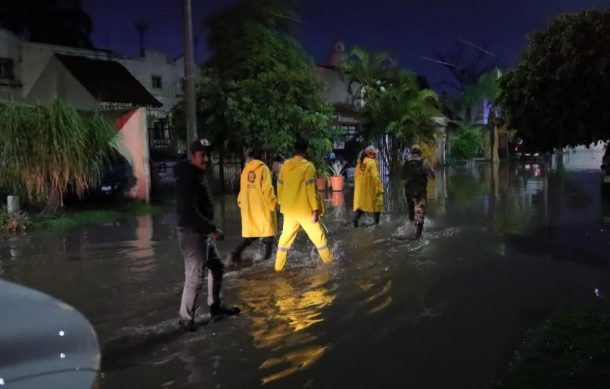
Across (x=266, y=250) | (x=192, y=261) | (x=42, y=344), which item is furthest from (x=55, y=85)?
(x=42, y=344)

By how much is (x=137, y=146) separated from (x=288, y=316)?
36.9 ft

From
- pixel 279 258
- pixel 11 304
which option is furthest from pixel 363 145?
pixel 11 304

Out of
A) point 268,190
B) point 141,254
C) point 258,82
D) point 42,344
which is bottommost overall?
point 141,254

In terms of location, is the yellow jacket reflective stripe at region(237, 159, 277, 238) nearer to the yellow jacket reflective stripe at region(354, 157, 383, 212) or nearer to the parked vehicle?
the yellow jacket reflective stripe at region(354, 157, 383, 212)

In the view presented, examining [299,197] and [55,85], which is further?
[55,85]

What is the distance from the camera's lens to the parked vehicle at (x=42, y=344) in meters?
2.47

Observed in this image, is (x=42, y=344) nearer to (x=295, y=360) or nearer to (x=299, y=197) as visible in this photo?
(x=295, y=360)

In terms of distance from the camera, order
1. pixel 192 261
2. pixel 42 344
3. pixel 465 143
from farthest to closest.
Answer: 1. pixel 465 143
2. pixel 192 261
3. pixel 42 344

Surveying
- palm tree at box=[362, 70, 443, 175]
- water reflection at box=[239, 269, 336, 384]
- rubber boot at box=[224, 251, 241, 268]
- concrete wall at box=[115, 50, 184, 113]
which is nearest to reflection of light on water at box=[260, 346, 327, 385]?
water reflection at box=[239, 269, 336, 384]

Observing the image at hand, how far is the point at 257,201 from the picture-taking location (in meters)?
8.48

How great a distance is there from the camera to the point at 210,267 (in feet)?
19.9

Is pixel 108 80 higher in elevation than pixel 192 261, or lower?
higher

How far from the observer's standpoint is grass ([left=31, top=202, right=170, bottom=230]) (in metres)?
13.1

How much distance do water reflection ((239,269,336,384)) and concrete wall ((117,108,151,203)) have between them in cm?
936
